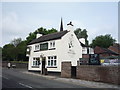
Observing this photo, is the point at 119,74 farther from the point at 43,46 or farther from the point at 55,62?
the point at 43,46

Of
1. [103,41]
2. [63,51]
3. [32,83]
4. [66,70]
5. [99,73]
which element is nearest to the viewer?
[32,83]

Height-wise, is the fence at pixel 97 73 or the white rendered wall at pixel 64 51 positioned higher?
the white rendered wall at pixel 64 51

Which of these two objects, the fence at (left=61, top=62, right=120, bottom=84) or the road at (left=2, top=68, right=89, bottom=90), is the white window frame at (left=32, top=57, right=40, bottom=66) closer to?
the fence at (left=61, top=62, right=120, bottom=84)

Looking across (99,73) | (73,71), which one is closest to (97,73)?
(99,73)

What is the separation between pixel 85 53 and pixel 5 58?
37.6 meters

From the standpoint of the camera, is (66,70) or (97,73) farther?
(66,70)

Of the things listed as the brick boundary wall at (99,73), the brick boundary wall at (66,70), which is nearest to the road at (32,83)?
the brick boundary wall at (99,73)

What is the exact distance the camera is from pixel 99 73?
61.9ft

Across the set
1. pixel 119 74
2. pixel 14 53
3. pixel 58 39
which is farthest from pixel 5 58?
pixel 119 74

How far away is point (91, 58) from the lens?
21469 millimetres

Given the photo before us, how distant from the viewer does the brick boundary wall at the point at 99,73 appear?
56.4 ft

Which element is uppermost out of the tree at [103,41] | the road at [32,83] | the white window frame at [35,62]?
the tree at [103,41]

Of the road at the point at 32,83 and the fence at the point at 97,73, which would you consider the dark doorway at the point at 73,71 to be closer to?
the fence at the point at 97,73

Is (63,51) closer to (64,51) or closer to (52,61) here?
(64,51)
